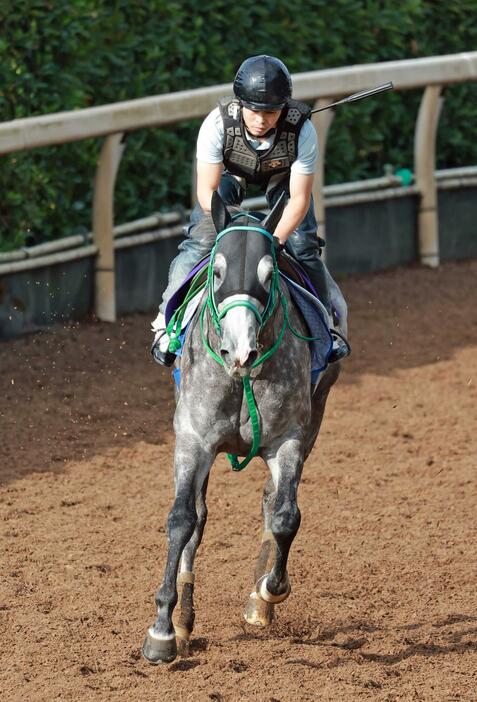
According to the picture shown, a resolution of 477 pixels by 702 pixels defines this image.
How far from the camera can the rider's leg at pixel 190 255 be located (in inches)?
254

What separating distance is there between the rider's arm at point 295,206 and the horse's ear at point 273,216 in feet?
0.83

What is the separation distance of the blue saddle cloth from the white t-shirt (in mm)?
479

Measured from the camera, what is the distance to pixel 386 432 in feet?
30.4

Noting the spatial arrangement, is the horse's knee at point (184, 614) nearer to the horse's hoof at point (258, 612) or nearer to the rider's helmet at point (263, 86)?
the horse's hoof at point (258, 612)

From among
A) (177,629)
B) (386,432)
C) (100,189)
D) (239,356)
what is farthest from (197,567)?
(100,189)

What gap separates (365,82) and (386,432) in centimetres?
397

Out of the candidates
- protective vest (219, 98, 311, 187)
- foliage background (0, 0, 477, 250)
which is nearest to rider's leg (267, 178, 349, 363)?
protective vest (219, 98, 311, 187)

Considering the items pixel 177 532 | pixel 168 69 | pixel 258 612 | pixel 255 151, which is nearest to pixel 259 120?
pixel 255 151

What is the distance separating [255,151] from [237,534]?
2297mm

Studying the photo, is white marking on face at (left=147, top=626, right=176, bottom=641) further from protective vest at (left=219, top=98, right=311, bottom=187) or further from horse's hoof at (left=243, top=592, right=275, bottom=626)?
protective vest at (left=219, top=98, right=311, bottom=187)

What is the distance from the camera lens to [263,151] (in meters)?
6.23

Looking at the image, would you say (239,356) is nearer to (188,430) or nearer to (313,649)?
(188,430)

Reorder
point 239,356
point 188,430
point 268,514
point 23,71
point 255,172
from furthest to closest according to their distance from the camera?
1. point 23,71
2. point 268,514
3. point 255,172
4. point 188,430
5. point 239,356

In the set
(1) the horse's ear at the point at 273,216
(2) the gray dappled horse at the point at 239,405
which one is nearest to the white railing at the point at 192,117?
(2) the gray dappled horse at the point at 239,405
